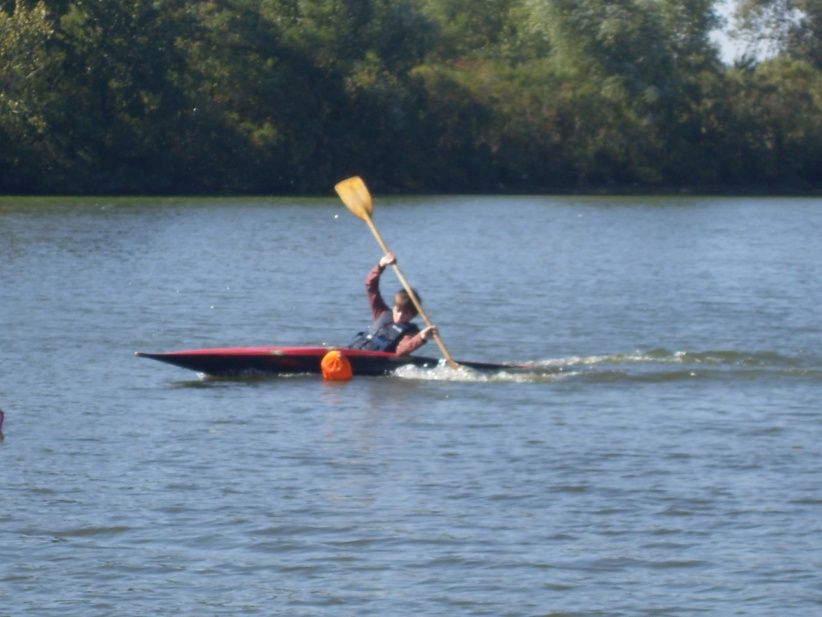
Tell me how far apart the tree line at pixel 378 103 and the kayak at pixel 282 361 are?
122ft

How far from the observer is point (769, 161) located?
208ft

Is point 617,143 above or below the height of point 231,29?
below

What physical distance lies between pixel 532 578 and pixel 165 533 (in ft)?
7.51

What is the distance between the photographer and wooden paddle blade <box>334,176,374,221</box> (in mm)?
18219

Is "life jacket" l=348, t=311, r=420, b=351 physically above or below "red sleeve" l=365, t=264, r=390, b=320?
below

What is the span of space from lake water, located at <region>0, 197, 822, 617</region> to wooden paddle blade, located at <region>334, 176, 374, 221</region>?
5.86 feet

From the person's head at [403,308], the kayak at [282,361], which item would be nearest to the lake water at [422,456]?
the kayak at [282,361]

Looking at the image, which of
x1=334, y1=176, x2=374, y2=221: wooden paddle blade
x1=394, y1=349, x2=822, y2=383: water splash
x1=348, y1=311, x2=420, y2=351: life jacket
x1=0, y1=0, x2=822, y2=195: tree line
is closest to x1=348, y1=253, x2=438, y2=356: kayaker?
x1=348, y1=311, x2=420, y2=351: life jacket

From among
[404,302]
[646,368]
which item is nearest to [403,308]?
[404,302]

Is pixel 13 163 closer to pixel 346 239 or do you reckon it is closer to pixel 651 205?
pixel 346 239

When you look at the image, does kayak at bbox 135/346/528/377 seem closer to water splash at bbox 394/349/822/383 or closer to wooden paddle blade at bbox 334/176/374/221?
water splash at bbox 394/349/822/383

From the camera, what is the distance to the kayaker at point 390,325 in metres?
15.2

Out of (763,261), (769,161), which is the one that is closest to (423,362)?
(763,261)

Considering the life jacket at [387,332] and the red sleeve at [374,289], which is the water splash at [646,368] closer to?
the life jacket at [387,332]
